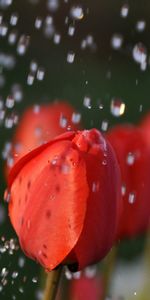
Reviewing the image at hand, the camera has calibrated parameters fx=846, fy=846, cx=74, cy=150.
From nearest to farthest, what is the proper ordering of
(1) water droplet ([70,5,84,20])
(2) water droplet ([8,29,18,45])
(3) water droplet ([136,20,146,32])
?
1. (1) water droplet ([70,5,84,20])
2. (3) water droplet ([136,20,146,32])
3. (2) water droplet ([8,29,18,45])

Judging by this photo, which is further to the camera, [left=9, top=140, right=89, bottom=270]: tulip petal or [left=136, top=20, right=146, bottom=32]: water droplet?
[left=136, top=20, right=146, bottom=32]: water droplet

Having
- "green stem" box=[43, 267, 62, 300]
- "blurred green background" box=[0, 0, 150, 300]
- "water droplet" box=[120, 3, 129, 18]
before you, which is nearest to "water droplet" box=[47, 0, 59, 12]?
"blurred green background" box=[0, 0, 150, 300]

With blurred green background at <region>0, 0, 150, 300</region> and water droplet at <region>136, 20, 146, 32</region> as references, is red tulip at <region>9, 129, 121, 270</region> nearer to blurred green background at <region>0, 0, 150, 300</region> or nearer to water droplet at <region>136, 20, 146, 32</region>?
blurred green background at <region>0, 0, 150, 300</region>

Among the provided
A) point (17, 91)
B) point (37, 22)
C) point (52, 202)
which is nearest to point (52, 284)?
point (52, 202)

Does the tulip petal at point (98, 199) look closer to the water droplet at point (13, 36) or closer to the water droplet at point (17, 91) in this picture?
the water droplet at point (17, 91)

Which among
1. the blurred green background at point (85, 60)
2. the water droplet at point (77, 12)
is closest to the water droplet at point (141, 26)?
the blurred green background at point (85, 60)

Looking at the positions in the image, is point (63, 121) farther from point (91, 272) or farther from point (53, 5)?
point (53, 5)
